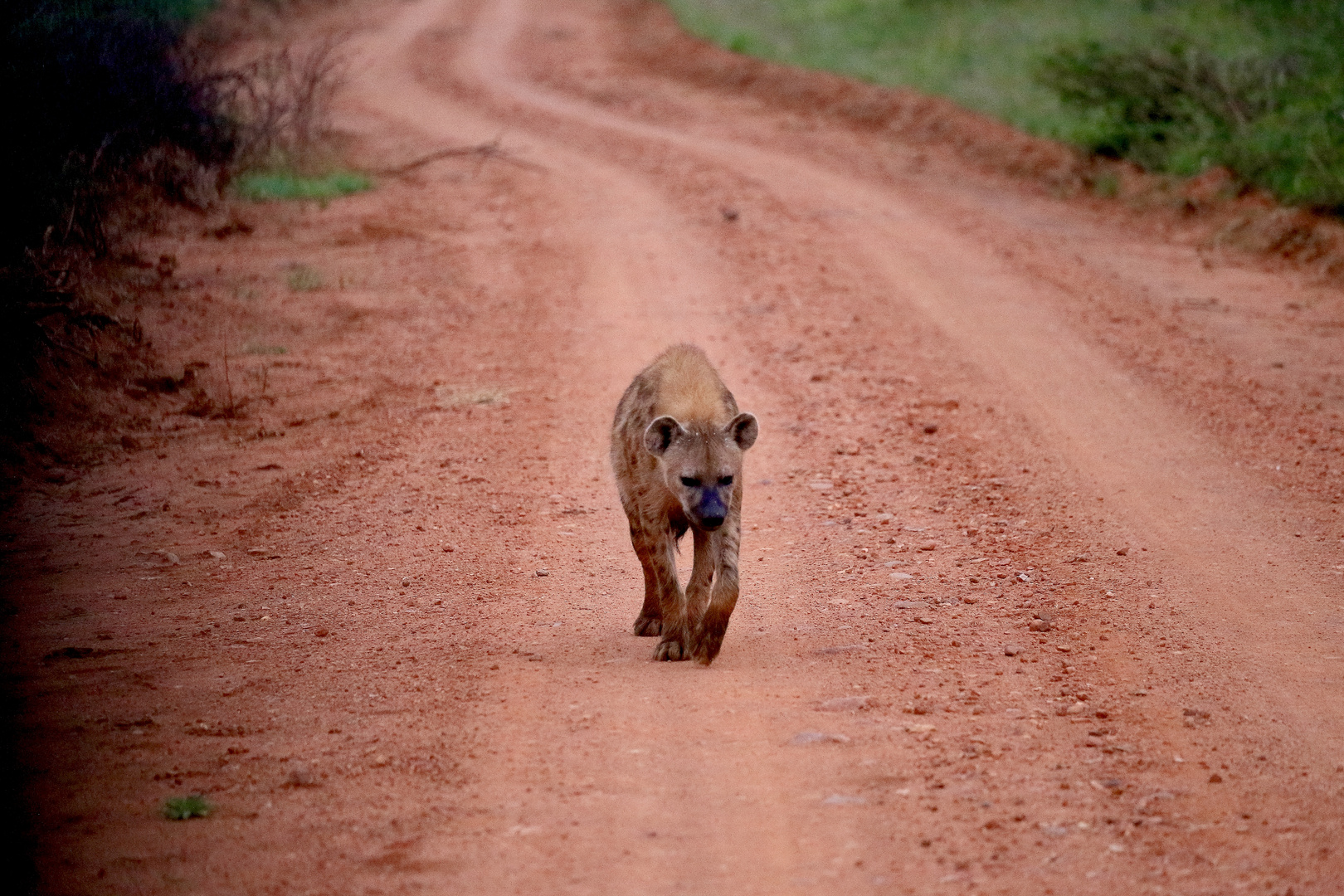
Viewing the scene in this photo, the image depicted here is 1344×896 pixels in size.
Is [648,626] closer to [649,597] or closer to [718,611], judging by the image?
[649,597]

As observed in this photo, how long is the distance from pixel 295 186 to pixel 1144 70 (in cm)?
1055

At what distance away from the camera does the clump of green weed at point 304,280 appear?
1270 cm

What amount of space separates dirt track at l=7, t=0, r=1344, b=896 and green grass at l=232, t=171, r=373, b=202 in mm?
1331

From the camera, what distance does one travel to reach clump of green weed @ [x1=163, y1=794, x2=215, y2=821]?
446 cm

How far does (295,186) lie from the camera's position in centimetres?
1669

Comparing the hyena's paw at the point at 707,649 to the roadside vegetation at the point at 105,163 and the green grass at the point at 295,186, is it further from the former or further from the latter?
the green grass at the point at 295,186

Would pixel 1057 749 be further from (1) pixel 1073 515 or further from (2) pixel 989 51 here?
(2) pixel 989 51

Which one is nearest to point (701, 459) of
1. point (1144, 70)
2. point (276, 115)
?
point (276, 115)

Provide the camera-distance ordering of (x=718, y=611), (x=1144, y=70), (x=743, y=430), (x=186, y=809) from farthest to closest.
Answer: (x=1144, y=70) → (x=743, y=430) → (x=718, y=611) → (x=186, y=809)

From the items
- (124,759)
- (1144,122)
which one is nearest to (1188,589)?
(124,759)

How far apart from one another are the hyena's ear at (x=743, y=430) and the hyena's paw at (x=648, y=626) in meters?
0.86

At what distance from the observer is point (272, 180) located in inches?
659

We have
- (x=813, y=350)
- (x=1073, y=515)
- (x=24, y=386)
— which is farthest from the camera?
A: (x=813, y=350)

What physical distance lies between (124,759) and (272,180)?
1289 cm
